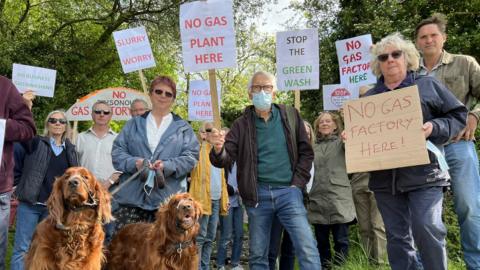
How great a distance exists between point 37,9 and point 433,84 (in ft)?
58.2

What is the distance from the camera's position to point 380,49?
3941 millimetres

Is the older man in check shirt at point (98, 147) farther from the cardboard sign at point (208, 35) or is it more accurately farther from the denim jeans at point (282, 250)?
the denim jeans at point (282, 250)

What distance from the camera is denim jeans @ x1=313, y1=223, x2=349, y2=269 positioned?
619 cm

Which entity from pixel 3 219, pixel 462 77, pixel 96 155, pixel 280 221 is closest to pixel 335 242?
pixel 280 221

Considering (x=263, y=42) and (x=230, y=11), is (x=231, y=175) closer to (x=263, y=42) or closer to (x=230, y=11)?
(x=230, y=11)

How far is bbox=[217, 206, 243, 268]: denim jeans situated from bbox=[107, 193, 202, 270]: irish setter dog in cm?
285

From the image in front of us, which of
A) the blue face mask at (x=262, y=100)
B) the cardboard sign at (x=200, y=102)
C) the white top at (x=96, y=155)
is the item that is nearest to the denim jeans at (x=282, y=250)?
the blue face mask at (x=262, y=100)

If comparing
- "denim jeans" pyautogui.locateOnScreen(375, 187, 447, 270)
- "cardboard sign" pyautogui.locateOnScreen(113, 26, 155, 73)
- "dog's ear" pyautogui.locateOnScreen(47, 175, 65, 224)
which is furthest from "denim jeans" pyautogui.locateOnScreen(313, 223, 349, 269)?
"cardboard sign" pyautogui.locateOnScreen(113, 26, 155, 73)

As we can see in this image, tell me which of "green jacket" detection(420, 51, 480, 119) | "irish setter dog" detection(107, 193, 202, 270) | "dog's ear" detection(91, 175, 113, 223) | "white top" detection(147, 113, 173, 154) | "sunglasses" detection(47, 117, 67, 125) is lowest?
"irish setter dog" detection(107, 193, 202, 270)

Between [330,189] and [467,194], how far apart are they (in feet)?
7.35

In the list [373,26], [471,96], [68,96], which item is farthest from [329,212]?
[68,96]

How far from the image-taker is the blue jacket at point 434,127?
362 cm

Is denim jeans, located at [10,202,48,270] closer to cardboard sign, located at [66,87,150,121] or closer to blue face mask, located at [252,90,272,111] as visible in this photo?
blue face mask, located at [252,90,272,111]

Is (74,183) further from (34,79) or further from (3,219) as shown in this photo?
(34,79)
